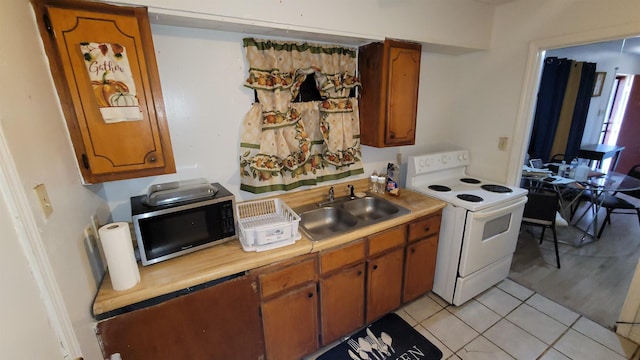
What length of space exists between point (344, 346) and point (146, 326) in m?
1.28

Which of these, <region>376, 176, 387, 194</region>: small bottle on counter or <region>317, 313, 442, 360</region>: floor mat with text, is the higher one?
<region>376, 176, 387, 194</region>: small bottle on counter

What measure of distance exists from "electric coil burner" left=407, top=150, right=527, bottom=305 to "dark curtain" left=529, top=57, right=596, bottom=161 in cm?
245

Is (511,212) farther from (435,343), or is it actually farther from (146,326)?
(146,326)

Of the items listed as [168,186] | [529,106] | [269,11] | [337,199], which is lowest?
[337,199]

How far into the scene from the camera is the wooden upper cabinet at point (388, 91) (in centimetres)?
193

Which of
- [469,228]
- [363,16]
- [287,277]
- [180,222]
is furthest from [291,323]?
[363,16]

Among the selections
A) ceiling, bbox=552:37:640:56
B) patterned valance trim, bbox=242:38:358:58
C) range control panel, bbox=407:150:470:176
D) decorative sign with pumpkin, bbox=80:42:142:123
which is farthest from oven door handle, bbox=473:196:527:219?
ceiling, bbox=552:37:640:56

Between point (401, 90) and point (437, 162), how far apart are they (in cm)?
85

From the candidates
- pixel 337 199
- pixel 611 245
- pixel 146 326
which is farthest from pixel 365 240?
pixel 611 245

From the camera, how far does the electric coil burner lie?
2.03 m

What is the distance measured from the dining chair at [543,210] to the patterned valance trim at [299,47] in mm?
2314

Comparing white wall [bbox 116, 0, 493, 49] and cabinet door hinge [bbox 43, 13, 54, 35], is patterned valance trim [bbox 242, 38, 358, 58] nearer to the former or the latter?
white wall [bbox 116, 0, 493, 49]

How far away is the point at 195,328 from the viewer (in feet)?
4.28

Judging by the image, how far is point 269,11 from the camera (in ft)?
4.75
